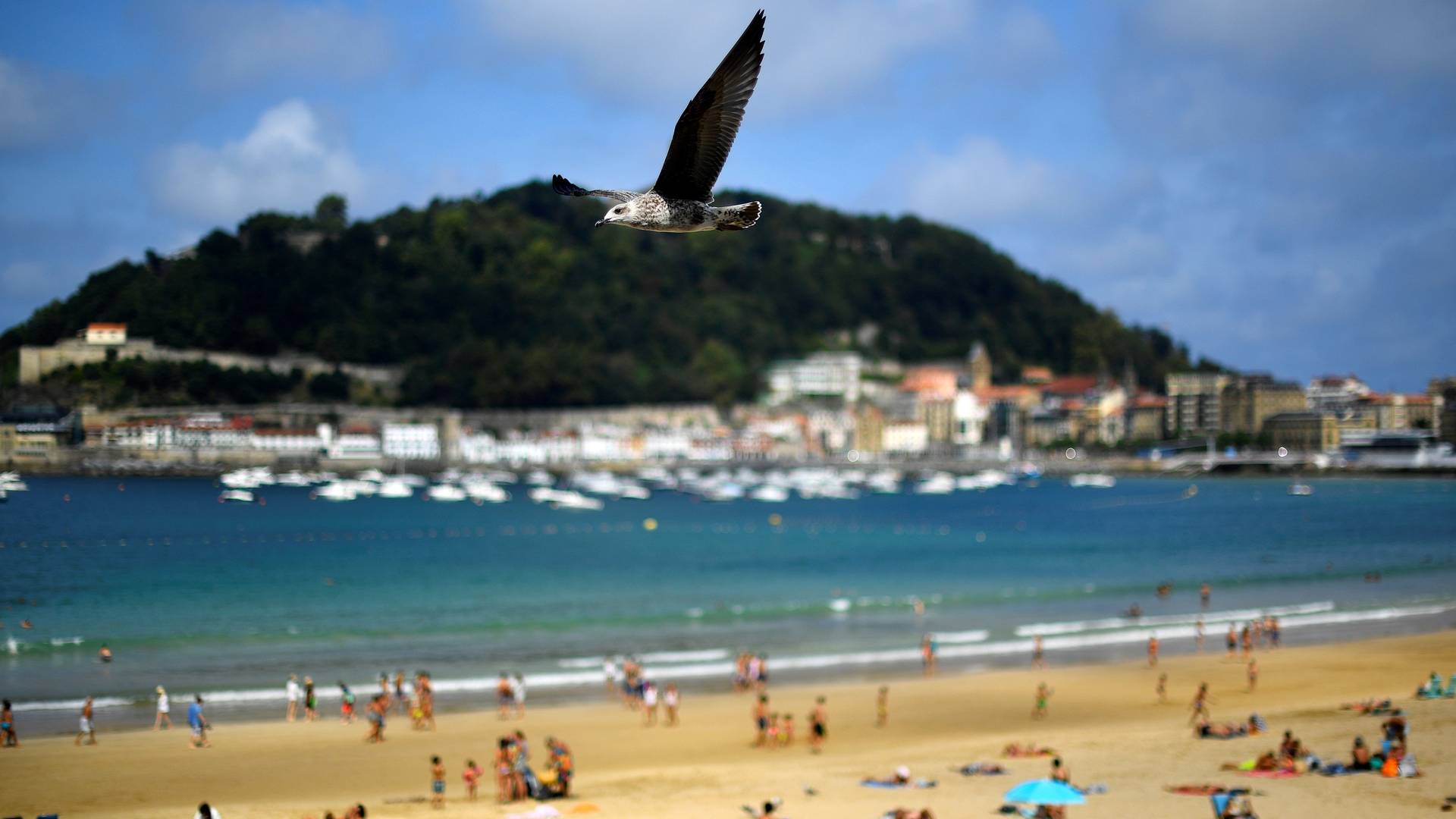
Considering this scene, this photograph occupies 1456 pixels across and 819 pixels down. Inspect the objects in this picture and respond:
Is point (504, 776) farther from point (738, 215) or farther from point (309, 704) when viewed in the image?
point (738, 215)

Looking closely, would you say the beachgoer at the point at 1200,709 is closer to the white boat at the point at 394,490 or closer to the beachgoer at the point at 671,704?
the beachgoer at the point at 671,704

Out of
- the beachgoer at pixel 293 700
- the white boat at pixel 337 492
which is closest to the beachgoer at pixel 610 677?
the beachgoer at pixel 293 700

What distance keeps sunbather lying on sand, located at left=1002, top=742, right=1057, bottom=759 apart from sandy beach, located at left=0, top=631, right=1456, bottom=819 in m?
0.30

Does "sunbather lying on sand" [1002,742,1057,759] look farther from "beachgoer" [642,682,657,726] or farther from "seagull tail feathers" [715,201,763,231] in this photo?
"seagull tail feathers" [715,201,763,231]

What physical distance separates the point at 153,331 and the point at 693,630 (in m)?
21.0

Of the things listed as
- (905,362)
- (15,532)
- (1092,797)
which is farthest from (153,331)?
(905,362)

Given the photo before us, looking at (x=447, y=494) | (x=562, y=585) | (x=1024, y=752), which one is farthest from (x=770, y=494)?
(x=1024, y=752)

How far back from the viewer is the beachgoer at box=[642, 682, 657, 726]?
919 inches

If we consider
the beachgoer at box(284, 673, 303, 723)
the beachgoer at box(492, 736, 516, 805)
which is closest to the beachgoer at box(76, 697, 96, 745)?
the beachgoer at box(284, 673, 303, 723)

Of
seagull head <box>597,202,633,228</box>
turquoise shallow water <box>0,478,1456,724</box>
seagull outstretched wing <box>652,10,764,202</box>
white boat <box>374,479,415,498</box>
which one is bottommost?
turquoise shallow water <box>0,478,1456,724</box>

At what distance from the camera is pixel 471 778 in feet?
58.9

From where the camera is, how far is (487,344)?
13725 centimetres

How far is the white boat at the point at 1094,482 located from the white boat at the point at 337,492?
220 ft

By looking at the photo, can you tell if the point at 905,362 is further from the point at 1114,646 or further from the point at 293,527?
the point at 1114,646
